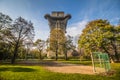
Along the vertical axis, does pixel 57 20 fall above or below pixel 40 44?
above

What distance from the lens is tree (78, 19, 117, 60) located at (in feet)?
90.6

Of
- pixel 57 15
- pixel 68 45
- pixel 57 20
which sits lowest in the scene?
pixel 68 45

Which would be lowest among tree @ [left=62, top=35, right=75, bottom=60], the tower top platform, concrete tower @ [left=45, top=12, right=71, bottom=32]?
tree @ [left=62, top=35, right=75, bottom=60]

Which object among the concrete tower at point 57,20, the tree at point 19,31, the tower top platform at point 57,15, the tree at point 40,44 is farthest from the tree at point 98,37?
the tower top platform at point 57,15

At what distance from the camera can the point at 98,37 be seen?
27.9 metres

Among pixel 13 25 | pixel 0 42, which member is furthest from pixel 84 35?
pixel 0 42

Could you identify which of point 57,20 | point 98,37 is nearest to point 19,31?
point 98,37

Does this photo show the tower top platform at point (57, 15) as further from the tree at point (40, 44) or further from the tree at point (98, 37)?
the tree at point (98, 37)

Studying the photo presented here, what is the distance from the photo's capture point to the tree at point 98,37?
27612 mm

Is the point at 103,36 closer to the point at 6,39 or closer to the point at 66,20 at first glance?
the point at 6,39

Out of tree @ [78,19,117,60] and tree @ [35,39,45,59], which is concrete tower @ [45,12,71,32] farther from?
tree @ [78,19,117,60]

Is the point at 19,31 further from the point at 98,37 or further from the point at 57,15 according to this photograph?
the point at 57,15

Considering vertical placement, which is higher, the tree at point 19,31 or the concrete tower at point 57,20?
the concrete tower at point 57,20

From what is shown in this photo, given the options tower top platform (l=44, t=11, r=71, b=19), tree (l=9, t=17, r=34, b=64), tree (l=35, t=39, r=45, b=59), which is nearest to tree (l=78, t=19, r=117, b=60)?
tree (l=9, t=17, r=34, b=64)
